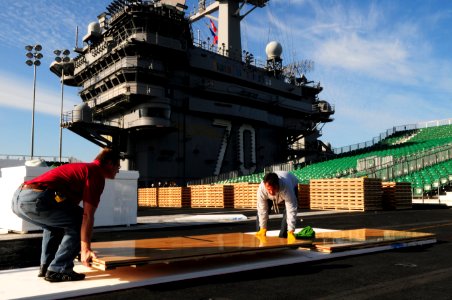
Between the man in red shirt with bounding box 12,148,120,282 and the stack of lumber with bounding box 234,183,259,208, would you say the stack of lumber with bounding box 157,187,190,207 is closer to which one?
the stack of lumber with bounding box 234,183,259,208

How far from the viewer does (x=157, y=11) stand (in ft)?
122

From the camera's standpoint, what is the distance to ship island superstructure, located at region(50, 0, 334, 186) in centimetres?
3672

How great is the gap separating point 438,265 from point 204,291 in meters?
3.86

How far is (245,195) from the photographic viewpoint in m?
28.0

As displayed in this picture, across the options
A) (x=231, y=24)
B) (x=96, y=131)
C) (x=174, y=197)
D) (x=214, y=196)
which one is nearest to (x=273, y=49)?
(x=231, y=24)

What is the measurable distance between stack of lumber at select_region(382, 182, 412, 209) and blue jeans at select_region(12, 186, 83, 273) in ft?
69.4

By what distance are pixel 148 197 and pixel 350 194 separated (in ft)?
67.4

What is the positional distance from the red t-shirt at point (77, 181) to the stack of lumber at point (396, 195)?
69.3 ft

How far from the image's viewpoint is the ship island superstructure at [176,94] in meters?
36.7

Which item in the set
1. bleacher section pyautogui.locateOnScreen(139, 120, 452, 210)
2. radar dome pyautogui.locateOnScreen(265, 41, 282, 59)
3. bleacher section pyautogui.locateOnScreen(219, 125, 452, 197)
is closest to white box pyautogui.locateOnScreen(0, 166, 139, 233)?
bleacher section pyautogui.locateOnScreen(139, 120, 452, 210)

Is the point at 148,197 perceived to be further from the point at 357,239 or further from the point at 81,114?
the point at 357,239

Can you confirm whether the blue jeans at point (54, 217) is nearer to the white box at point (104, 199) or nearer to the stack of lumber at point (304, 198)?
the white box at point (104, 199)

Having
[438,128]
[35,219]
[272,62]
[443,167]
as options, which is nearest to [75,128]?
[272,62]

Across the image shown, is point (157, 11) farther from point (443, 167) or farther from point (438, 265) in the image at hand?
point (438, 265)
